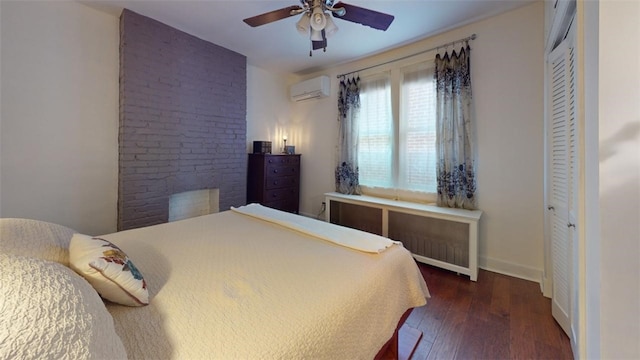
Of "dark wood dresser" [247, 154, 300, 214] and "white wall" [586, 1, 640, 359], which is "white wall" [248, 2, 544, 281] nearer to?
"white wall" [586, 1, 640, 359]

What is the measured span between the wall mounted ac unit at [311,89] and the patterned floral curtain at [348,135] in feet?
0.86

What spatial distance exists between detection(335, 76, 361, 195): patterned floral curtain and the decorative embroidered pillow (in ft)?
9.59

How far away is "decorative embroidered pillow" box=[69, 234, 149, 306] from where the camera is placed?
0.83 m

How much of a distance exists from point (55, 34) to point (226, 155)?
6.28 ft

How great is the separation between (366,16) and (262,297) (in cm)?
192

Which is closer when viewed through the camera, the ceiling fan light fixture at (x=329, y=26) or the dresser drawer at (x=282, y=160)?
the ceiling fan light fixture at (x=329, y=26)

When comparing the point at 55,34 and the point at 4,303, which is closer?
the point at 4,303

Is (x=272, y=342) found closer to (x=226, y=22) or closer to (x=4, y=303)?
(x=4, y=303)

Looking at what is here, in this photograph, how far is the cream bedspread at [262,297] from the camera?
2.38 ft

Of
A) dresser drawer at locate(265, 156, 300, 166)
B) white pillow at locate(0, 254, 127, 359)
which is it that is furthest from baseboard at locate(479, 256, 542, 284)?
white pillow at locate(0, 254, 127, 359)

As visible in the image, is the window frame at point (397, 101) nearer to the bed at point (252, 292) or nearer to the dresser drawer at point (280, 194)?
the dresser drawer at point (280, 194)

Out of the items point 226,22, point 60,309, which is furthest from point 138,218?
point 60,309

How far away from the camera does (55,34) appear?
223 centimetres

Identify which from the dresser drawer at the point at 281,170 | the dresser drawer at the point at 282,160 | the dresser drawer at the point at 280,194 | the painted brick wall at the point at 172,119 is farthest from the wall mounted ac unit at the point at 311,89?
the dresser drawer at the point at 280,194
